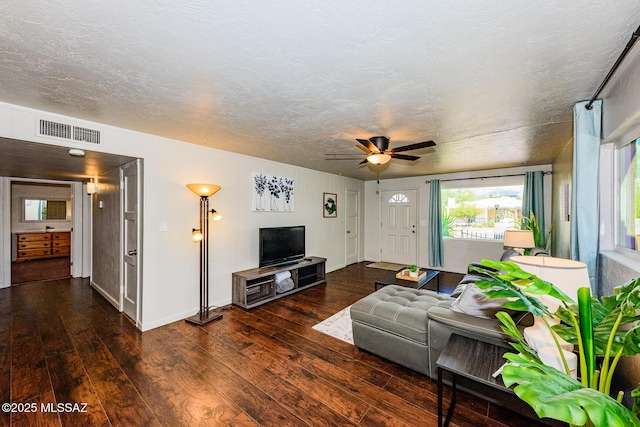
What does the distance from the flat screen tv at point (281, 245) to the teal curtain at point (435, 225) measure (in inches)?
121

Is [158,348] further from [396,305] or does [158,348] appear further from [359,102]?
[359,102]

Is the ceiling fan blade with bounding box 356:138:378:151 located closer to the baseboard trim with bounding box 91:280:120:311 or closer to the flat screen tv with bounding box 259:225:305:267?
the flat screen tv with bounding box 259:225:305:267

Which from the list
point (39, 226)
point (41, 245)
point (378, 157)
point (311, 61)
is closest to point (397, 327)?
point (378, 157)

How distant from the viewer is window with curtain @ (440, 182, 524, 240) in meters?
5.23

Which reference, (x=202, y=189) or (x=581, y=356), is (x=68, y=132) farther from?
(x=581, y=356)

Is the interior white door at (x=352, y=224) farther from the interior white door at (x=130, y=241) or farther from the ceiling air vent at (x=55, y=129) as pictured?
the ceiling air vent at (x=55, y=129)

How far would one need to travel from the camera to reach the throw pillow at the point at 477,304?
6.30 feet

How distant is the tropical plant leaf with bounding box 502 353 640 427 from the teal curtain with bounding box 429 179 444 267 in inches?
213

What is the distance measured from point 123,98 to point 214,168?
168 centimetres

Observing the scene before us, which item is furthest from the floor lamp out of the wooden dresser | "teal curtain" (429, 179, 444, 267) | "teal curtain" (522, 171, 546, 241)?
the wooden dresser

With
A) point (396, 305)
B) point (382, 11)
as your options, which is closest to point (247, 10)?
point (382, 11)

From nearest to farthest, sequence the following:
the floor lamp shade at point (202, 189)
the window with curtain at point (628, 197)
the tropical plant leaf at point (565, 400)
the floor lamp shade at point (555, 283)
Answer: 1. the tropical plant leaf at point (565, 400)
2. the floor lamp shade at point (555, 283)
3. the window with curtain at point (628, 197)
4. the floor lamp shade at point (202, 189)

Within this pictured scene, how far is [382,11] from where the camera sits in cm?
117

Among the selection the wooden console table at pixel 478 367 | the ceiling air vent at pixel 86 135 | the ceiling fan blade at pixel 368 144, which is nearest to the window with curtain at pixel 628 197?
the wooden console table at pixel 478 367
